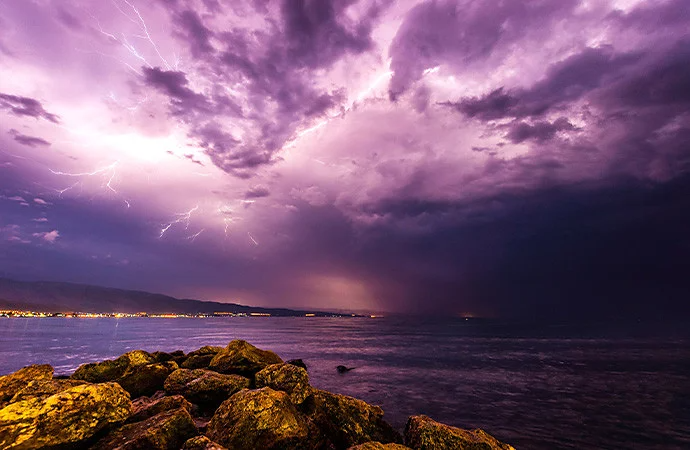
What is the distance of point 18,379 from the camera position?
480 inches

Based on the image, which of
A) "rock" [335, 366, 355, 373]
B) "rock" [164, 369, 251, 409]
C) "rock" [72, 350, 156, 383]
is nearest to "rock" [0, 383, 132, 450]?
"rock" [164, 369, 251, 409]

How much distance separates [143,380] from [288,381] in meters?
6.78

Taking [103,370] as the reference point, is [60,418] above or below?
above

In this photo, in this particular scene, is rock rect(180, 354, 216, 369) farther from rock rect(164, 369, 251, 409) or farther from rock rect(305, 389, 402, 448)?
rock rect(305, 389, 402, 448)

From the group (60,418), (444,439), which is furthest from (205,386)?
(444,439)

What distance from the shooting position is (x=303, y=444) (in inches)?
334

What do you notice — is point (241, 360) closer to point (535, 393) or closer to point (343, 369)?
point (535, 393)

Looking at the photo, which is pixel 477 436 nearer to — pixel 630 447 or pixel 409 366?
pixel 630 447

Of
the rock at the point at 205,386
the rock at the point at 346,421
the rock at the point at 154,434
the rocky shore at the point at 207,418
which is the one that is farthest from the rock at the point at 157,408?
the rock at the point at 346,421

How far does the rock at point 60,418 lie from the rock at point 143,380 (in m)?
5.80

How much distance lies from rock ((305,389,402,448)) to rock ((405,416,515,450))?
5.12 feet

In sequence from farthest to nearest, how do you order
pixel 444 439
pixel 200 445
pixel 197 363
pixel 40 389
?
pixel 197 363 < pixel 40 389 < pixel 444 439 < pixel 200 445

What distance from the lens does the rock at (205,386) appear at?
480 inches

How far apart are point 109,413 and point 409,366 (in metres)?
38.8
